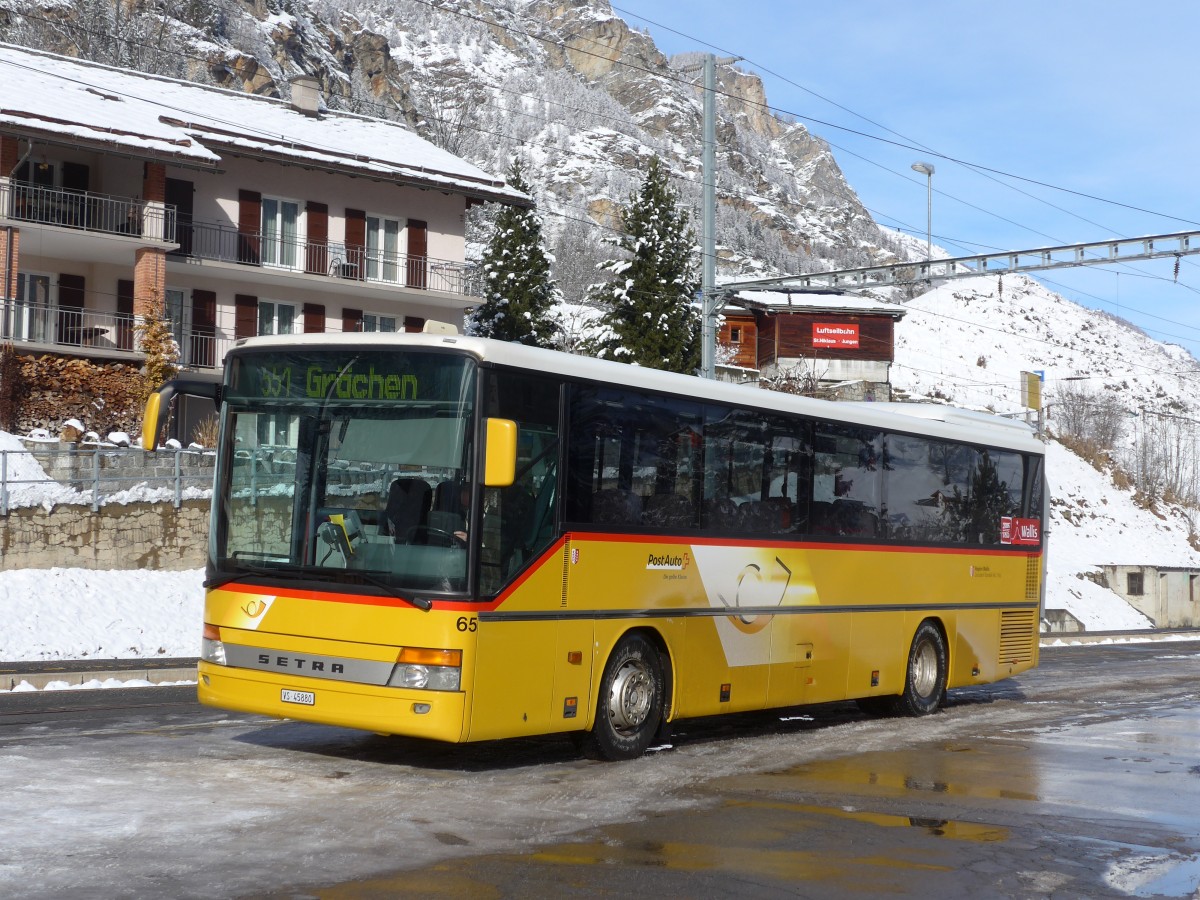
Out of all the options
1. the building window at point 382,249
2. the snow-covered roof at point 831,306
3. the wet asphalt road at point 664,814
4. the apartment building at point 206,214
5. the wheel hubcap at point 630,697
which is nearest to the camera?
the wet asphalt road at point 664,814

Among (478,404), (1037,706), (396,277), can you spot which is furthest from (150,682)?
(396,277)

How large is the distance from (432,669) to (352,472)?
1.51 metres

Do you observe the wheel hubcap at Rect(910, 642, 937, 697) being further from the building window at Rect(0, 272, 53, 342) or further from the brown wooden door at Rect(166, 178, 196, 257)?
the brown wooden door at Rect(166, 178, 196, 257)

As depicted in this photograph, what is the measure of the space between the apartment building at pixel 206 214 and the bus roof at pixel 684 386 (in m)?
27.3

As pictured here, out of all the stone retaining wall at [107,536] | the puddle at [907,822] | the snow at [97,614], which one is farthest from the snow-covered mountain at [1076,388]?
the puddle at [907,822]

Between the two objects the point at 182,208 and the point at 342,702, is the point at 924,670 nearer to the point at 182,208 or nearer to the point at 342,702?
the point at 342,702

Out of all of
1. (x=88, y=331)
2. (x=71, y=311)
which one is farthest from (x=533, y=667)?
(x=88, y=331)

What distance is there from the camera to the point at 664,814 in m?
9.19

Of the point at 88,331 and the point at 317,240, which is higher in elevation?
the point at 317,240

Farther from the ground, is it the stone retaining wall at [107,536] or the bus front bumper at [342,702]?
the stone retaining wall at [107,536]

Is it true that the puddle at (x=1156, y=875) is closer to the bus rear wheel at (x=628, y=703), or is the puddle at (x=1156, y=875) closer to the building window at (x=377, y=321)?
the bus rear wheel at (x=628, y=703)

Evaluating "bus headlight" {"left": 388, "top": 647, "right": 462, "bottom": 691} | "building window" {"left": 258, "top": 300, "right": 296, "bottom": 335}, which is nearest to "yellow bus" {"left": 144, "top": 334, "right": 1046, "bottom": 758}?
"bus headlight" {"left": 388, "top": 647, "right": 462, "bottom": 691}

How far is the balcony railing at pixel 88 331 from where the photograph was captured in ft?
125

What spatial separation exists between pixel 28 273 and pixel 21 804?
113 feet
